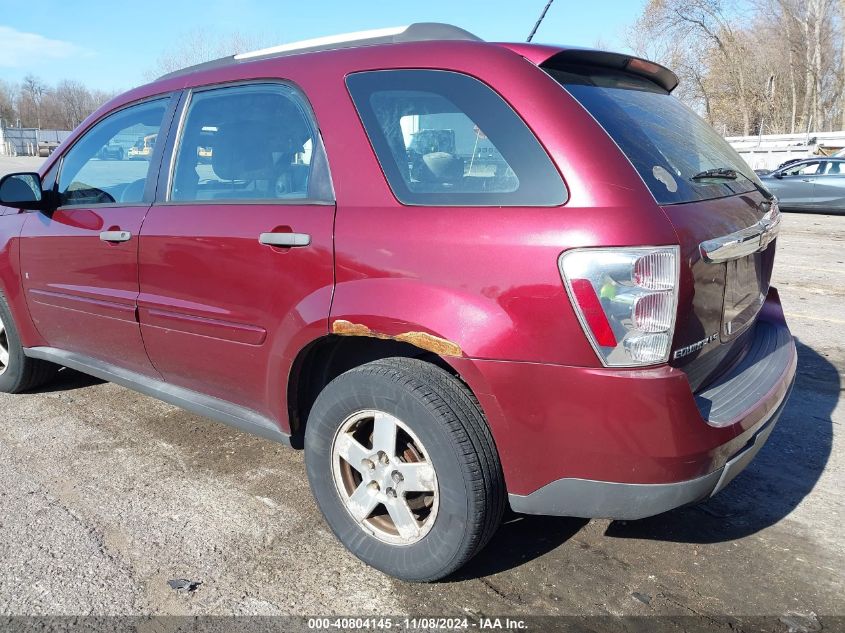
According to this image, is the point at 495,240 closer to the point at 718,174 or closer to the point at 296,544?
the point at 718,174

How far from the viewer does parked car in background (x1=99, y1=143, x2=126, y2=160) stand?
148 inches

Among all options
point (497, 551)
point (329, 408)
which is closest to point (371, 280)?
point (329, 408)

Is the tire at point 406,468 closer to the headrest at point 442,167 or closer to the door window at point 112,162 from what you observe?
the headrest at point 442,167

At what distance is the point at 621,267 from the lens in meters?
2.04

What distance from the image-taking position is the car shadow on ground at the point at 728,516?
2.77 meters

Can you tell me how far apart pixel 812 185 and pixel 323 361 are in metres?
17.5

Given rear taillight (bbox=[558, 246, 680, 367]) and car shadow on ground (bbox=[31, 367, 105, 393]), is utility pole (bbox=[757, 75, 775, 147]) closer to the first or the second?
car shadow on ground (bbox=[31, 367, 105, 393])

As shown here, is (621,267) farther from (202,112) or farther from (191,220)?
(202,112)

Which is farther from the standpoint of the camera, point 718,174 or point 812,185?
point 812,185

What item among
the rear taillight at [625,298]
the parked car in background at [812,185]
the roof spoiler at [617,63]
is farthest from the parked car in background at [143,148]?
the parked car in background at [812,185]

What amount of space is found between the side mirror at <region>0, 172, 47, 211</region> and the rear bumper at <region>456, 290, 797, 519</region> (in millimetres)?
2841

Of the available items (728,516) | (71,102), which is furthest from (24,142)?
(728,516)

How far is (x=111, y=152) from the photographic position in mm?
3803

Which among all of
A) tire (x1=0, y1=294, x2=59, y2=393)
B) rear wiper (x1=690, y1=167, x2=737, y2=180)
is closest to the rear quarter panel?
rear wiper (x1=690, y1=167, x2=737, y2=180)
